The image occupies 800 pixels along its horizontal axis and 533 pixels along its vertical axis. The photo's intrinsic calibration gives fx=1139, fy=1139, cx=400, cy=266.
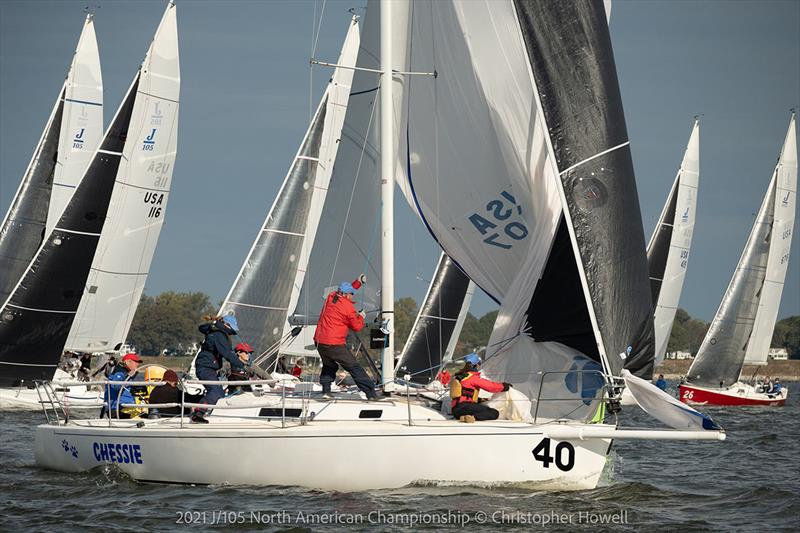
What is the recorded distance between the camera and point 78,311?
97.0 feet

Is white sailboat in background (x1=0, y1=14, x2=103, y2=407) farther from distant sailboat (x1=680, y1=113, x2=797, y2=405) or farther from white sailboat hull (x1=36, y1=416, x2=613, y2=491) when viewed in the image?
distant sailboat (x1=680, y1=113, x2=797, y2=405)

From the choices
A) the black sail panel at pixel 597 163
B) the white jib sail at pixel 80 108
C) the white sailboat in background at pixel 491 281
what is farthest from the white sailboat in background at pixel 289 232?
the black sail panel at pixel 597 163

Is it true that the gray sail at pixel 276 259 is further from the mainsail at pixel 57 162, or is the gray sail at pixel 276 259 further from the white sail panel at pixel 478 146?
the white sail panel at pixel 478 146

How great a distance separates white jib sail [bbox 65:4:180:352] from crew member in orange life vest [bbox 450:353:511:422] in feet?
60.6

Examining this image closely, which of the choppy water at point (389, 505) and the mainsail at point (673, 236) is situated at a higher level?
the mainsail at point (673, 236)

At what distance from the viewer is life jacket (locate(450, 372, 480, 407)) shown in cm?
1309

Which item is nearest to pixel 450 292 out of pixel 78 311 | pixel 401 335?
pixel 78 311

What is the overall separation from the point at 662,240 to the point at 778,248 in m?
4.22

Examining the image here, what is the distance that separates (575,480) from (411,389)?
3358mm

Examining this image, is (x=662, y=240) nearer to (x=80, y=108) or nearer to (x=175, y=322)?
(x=80, y=108)

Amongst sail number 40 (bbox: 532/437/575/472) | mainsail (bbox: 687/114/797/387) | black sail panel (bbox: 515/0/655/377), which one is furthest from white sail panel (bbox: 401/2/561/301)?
mainsail (bbox: 687/114/797/387)

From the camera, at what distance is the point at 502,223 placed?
14.5 m

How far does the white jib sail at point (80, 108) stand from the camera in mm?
33500

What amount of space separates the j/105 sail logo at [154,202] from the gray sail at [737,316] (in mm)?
20266
